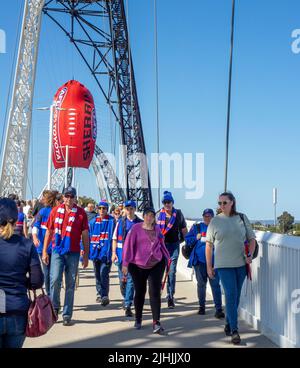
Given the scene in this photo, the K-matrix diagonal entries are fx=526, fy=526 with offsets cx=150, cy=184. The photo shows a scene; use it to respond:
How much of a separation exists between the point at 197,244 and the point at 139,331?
1.71 metres

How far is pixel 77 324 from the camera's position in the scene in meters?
6.74

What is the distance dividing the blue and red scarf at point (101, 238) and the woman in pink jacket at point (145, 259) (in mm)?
1926

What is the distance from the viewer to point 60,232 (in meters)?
6.91

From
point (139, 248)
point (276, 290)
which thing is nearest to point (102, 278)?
point (139, 248)

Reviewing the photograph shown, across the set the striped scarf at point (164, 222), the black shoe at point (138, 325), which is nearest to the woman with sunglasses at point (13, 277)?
the black shoe at point (138, 325)

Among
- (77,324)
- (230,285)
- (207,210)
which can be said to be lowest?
Result: (77,324)

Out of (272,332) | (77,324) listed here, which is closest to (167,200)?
(77,324)

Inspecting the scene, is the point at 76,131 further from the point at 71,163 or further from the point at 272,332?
the point at 272,332

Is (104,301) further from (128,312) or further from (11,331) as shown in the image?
(11,331)

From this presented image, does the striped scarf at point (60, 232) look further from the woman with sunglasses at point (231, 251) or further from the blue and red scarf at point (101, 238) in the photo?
the woman with sunglasses at point (231, 251)

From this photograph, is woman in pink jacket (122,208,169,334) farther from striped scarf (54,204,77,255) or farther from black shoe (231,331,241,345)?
black shoe (231,331,241,345)

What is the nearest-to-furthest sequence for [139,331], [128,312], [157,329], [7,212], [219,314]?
[7,212] < [157,329] < [139,331] < [219,314] < [128,312]

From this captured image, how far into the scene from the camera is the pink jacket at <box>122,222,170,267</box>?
648 centimetres
